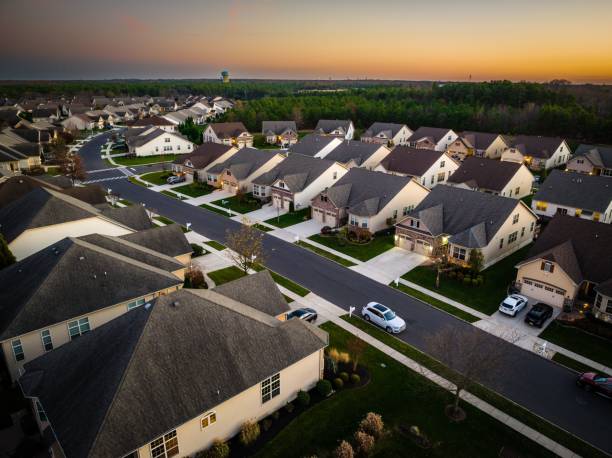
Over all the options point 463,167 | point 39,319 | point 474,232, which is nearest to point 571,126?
point 463,167

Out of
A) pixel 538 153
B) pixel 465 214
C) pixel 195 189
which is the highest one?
pixel 538 153

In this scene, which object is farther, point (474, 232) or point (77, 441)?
point (474, 232)

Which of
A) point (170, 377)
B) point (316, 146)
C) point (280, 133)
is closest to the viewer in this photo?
point (170, 377)

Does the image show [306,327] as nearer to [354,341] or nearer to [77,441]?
[354,341]

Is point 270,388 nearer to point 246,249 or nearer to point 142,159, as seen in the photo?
point 246,249

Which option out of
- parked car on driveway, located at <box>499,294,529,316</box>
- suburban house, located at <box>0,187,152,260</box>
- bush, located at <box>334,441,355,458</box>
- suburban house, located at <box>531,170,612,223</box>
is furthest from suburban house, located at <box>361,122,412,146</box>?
bush, located at <box>334,441,355,458</box>

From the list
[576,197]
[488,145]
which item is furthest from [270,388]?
[488,145]
